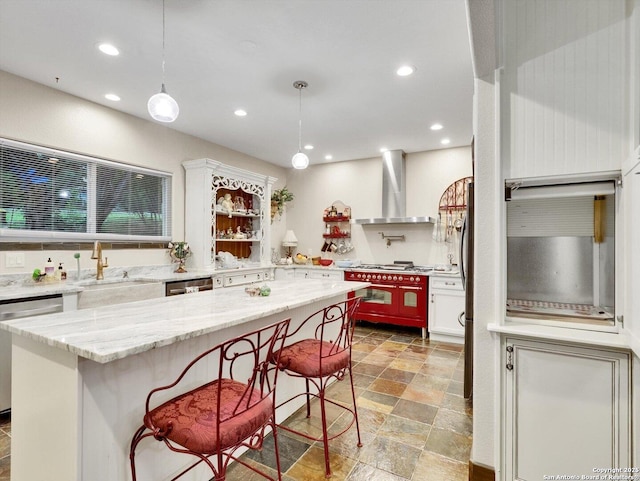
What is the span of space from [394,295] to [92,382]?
13.1ft

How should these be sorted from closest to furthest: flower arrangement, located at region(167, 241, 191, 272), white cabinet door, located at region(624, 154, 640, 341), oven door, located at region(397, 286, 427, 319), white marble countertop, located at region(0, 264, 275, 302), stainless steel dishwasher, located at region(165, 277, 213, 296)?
Answer: white cabinet door, located at region(624, 154, 640, 341) → white marble countertop, located at region(0, 264, 275, 302) → stainless steel dishwasher, located at region(165, 277, 213, 296) → flower arrangement, located at region(167, 241, 191, 272) → oven door, located at region(397, 286, 427, 319)

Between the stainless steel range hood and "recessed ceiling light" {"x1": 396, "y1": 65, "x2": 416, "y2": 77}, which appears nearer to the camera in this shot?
"recessed ceiling light" {"x1": 396, "y1": 65, "x2": 416, "y2": 77}

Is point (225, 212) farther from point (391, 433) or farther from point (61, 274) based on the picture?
point (391, 433)

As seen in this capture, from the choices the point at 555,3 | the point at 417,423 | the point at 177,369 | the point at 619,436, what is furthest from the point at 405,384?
the point at 555,3

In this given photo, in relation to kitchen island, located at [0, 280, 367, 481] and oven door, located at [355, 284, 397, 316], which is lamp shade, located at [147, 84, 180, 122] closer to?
kitchen island, located at [0, 280, 367, 481]

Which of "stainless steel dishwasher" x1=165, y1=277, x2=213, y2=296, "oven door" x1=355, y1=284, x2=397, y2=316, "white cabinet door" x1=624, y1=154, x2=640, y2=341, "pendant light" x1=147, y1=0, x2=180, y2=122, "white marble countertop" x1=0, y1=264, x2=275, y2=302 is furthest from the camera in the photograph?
"oven door" x1=355, y1=284, x2=397, y2=316

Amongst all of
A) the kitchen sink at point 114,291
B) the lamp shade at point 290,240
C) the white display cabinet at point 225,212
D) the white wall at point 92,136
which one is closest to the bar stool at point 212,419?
the kitchen sink at point 114,291

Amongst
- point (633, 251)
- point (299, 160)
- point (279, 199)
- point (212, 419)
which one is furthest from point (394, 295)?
point (212, 419)

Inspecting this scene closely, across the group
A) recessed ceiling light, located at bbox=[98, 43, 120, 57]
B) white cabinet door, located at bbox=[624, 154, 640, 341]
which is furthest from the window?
white cabinet door, located at bbox=[624, 154, 640, 341]

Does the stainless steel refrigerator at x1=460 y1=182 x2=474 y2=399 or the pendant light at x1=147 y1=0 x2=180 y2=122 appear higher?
the pendant light at x1=147 y1=0 x2=180 y2=122

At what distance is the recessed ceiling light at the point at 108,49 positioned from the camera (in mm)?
2449

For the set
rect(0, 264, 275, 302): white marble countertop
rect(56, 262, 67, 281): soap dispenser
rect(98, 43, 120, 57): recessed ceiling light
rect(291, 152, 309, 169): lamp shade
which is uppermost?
rect(98, 43, 120, 57): recessed ceiling light

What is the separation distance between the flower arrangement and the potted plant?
77.9 inches

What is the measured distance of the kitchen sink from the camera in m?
2.86
